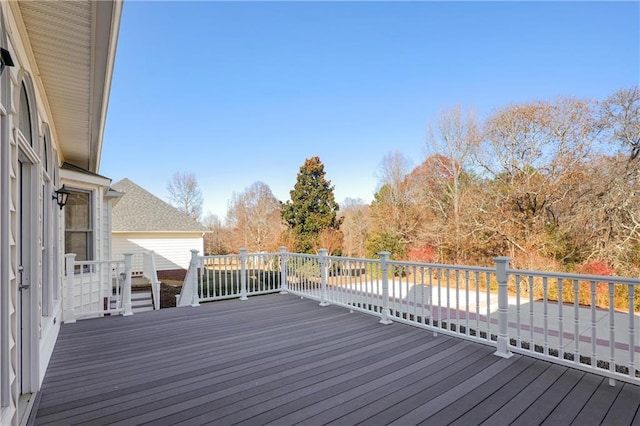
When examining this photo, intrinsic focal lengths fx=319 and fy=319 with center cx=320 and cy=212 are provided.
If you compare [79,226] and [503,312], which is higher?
[79,226]

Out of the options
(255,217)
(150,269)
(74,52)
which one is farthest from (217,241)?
(74,52)

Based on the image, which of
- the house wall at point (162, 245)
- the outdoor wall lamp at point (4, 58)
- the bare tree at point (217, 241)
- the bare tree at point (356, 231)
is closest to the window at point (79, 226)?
the outdoor wall lamp at point (4, 58)

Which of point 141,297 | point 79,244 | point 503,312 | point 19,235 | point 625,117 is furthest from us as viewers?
point 625,117

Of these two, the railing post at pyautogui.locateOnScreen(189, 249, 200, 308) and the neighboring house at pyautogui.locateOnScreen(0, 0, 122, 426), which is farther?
the railing post at pyautogui.locateOnScreen(189, 249, 200, 308)

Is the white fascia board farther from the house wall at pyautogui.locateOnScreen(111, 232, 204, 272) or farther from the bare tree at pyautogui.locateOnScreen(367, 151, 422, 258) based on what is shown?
the bare tree at pyautogui.locateOnScreen(367, 151, 422, 258)

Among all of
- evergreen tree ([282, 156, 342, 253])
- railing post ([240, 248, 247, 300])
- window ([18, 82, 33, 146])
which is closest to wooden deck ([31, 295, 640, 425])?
railing post ([240, 248, 247, 300])

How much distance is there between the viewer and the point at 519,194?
38.9 feet

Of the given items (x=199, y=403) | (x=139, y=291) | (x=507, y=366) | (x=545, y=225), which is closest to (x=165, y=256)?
(x=139, y=291)

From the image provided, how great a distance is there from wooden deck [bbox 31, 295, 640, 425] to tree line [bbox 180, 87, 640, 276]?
9429 mm

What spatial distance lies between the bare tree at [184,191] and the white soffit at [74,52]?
21.6 metres

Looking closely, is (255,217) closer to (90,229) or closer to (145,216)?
(145,216)

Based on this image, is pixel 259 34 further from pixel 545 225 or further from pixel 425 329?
pixel 545 225

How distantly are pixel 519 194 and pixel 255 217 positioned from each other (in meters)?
16.3

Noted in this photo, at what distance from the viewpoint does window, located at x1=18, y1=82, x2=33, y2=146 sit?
8.42ft
